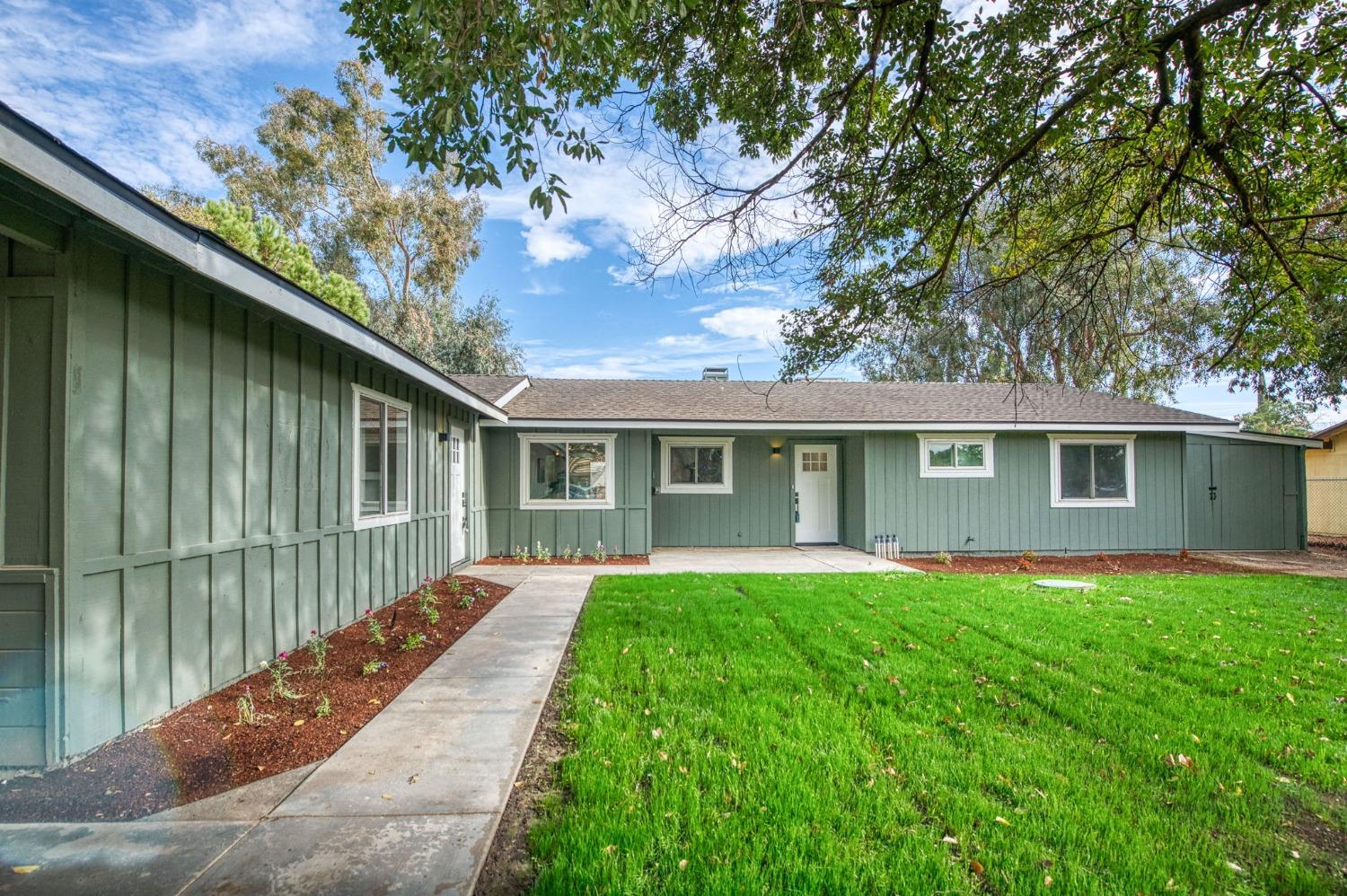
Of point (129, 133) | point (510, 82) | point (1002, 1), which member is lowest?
point (510, 82)

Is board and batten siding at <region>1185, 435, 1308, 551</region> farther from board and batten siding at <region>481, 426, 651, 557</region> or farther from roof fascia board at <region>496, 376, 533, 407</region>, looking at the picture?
roof fascia board at <region>496, 376, 533, 407</region>

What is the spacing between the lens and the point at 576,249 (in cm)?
1984

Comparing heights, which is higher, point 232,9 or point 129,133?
point 232,9

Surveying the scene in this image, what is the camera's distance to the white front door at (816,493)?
12.1 m

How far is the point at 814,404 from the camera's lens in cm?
1170

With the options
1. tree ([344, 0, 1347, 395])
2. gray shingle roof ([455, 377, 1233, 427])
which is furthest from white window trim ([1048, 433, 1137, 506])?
tree ([344, 0, 1347, 395])

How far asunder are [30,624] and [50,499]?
583mm

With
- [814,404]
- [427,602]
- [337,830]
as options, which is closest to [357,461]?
[427,602]

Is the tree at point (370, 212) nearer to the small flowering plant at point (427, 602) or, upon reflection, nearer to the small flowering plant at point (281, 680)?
the small flowering plant at point (427, 602)

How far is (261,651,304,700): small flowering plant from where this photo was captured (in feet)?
12.3

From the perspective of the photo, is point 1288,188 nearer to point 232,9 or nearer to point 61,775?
point 61,775

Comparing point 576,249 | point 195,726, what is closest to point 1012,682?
point 195,726

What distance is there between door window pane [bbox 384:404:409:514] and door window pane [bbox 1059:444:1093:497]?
36.0 feet

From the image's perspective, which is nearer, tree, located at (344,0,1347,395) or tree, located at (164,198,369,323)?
tree, located at (344,0,1347,395)
